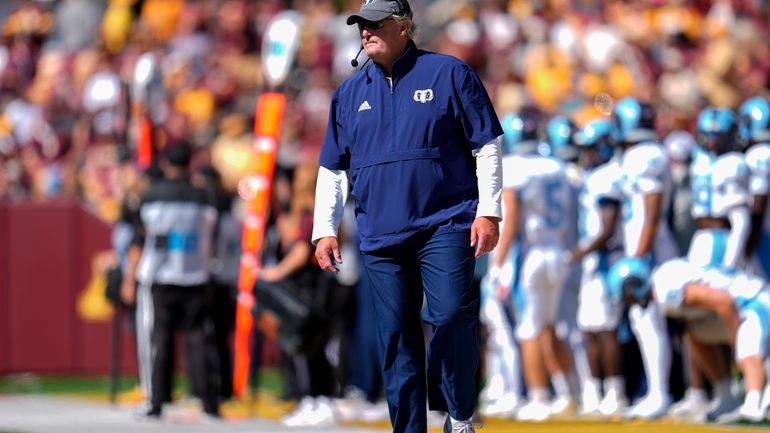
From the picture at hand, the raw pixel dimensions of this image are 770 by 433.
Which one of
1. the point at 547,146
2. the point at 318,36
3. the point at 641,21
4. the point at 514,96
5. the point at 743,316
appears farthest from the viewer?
the point at 318,36

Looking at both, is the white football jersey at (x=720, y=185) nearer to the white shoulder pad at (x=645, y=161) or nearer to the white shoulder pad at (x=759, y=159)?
the white shoulder pad at (x=759, y=159)

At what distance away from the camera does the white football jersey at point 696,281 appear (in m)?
12.8

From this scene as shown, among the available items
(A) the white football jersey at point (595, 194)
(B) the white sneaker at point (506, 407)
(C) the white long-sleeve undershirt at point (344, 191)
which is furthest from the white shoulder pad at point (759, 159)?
(C) the white long-sleeve undershirt at point (344, 191)

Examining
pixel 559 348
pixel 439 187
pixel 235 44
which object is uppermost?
pixel 235 44

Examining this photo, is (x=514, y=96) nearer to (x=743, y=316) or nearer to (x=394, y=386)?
(x=743, y=316)

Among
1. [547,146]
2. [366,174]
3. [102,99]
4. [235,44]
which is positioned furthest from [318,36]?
[366,174]

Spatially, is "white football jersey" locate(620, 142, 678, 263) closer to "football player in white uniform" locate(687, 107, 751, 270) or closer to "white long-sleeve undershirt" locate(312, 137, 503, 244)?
"football player in white uniform" locate(687, 107, 751, 270)

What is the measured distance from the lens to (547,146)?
1577cm

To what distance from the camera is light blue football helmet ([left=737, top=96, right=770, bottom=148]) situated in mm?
13242

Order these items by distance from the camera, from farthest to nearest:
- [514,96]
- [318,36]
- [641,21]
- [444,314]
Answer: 1. [318,36]
2. [641,21]
3. [514,96]
4. [444,314]

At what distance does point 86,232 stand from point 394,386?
13015 mm

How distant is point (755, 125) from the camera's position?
43.5 ft

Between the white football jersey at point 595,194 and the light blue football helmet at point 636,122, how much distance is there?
32cm

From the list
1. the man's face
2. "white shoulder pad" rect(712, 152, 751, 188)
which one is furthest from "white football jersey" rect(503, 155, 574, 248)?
the man's face
